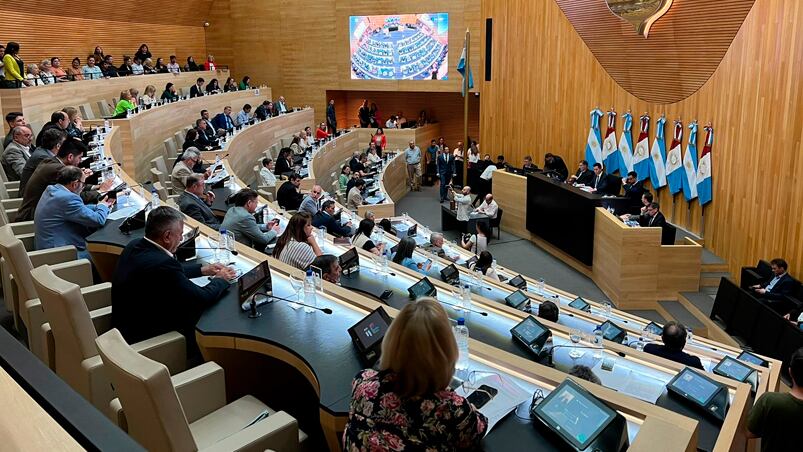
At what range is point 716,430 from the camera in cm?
295

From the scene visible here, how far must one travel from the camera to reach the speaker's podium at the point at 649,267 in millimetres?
9305

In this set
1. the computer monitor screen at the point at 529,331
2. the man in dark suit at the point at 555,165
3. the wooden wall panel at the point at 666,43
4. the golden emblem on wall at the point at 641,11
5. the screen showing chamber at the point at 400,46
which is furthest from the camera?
the screen showing chamber at the point at 400,46

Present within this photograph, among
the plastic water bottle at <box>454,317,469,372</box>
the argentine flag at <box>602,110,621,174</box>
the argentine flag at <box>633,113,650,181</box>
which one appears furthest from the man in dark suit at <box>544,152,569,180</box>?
the plastic water bottle at <box>454,317,469,372</box>

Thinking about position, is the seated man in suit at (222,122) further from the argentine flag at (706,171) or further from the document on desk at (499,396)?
the document on desk at (499,396)

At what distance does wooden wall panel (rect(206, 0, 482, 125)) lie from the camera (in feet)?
67.1

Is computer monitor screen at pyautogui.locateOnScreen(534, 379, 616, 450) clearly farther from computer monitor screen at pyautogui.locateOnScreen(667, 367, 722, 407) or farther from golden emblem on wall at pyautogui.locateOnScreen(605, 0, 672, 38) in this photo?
golden emblem on wall at pyautogui.locateOnScreen(605, 0, 672, 38)

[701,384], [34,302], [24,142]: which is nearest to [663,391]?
[701,384]

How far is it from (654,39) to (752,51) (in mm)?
1453

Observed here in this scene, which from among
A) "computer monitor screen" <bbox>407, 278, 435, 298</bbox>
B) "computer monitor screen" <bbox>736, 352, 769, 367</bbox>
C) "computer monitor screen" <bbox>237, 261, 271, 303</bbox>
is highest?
"computer monitor screen" <bbox>237, 261, 271, 303</bbox>

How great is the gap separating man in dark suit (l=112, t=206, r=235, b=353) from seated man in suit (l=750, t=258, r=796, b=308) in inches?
267

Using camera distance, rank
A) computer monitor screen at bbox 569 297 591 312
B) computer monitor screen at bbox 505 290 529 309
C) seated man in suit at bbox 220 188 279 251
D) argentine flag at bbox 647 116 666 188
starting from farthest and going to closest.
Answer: argentine flag at bbox 647 116 666 188
computer monitor screen at bbox 569 297 591 312
seated man in suit at bbox 220 188 279 251
computer monitor screen at bbox 505 290 529 309

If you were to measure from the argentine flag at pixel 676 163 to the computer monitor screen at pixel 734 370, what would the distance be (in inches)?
298

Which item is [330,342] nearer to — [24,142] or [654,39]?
[24,142]

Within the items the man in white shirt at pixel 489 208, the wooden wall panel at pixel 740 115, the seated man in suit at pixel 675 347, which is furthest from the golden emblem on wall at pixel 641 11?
the seated man in suit at pixel 675 347
